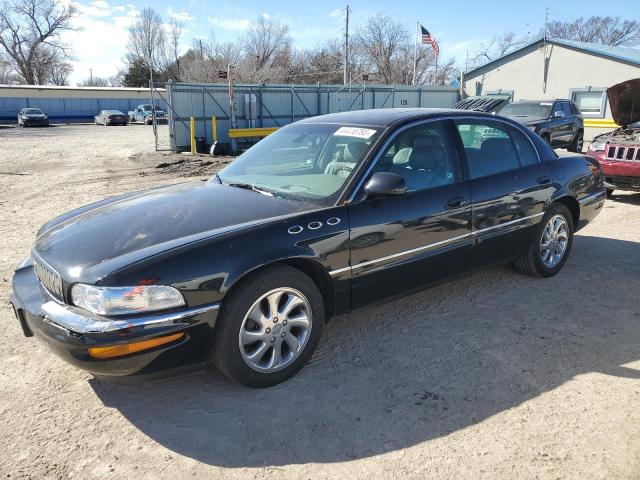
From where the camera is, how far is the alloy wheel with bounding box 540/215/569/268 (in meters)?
4.88

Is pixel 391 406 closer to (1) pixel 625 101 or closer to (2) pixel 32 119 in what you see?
(1) pixel 625 101

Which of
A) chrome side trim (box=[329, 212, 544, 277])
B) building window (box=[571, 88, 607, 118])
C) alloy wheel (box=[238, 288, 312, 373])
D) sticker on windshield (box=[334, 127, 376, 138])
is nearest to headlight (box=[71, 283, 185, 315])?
alloy wheel (box=[238, 288, 312, 373])

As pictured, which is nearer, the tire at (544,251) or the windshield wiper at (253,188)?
the windshield wiper at (253,188)

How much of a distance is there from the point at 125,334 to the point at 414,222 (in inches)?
80.6

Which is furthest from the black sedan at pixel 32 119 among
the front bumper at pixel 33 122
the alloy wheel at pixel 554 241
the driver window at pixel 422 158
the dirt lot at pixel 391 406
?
the alloy wheel at pixel 554 241

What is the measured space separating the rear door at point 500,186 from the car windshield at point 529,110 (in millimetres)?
11422

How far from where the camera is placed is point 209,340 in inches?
112

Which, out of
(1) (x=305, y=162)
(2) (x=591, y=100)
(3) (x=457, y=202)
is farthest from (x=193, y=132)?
(2) (x=591, y=100)

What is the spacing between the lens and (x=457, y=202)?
3.95 meters

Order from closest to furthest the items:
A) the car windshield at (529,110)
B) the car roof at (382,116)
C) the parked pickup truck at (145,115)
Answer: the car roof at (382,116) < the car windshield at (529,110) < the parked pickup truck at (145,115)

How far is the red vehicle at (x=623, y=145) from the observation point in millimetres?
8156

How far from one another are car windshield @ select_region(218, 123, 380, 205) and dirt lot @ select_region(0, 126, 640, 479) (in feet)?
3.69

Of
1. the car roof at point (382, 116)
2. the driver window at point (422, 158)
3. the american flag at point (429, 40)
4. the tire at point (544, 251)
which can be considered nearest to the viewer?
the driver window at point (422, 158)

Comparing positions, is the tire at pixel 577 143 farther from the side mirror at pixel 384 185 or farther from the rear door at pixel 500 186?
the side mirror at pixel 384 185
